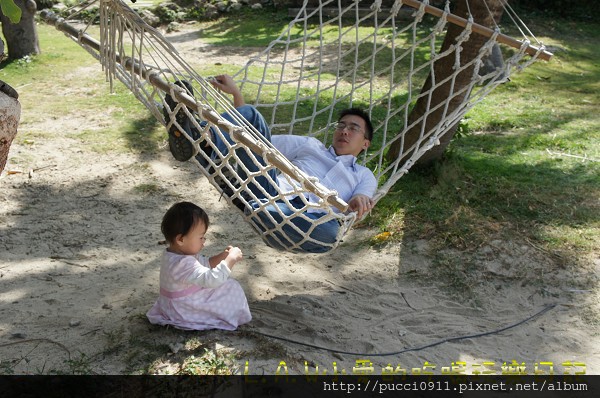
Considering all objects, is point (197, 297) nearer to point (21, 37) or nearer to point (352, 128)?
point (352, 128)

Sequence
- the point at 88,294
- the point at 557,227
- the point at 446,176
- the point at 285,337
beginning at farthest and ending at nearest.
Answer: the point at 446,176 → the point at 557,227 → the point at 88,294 → the point at 285,337

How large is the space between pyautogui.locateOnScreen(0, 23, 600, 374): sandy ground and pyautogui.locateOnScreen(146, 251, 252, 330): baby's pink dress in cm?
5

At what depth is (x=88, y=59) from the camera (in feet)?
20.2

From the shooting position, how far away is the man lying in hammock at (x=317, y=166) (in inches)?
94.4

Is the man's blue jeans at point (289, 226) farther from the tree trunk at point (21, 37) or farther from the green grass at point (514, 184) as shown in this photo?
the tree trunk at point (21, 37)

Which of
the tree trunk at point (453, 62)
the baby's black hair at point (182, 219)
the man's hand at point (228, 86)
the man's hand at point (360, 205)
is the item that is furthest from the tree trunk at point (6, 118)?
the tree trunk at point (453, 62)

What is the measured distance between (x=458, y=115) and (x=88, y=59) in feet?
13.6

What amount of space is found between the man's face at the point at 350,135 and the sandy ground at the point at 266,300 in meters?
0.46

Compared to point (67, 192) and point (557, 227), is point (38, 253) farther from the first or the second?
point (557, 227)

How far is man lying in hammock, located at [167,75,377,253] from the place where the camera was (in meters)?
2.40

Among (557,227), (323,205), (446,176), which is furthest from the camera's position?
(446,176)

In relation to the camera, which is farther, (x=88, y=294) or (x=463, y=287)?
(x=463, y=287)

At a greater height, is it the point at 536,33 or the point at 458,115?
the point at 458,115

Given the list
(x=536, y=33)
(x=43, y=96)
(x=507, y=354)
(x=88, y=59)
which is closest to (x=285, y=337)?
(x=507, y=354)
